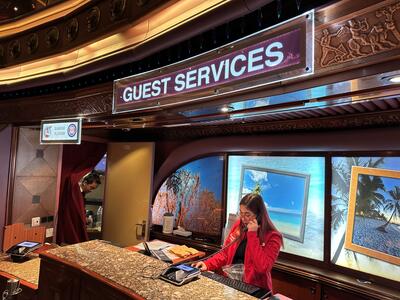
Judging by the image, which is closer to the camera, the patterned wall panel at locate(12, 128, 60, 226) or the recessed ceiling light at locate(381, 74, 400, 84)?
the recessed ceiling light at locate(381, 74, 400, 84)

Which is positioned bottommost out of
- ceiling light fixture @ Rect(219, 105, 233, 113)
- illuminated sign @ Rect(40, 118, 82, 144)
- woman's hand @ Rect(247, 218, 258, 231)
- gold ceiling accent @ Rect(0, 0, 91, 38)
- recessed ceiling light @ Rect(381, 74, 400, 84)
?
woman's hand @ Rect(247, 218, 258, 231)

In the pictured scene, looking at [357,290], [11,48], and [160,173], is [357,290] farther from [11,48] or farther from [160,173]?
[11,48]

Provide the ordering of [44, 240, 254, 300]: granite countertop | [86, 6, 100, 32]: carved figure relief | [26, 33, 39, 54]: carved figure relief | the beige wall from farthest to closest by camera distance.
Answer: the beige wall
[26, 33, 39, 54]: carved figure relief
[86, 6, 100, 32]: carved figure relief
[44, 240, 254, 300]: granite countertop

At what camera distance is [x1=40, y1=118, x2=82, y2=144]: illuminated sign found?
295 centimetres

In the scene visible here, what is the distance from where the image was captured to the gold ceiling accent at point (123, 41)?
1.77 m

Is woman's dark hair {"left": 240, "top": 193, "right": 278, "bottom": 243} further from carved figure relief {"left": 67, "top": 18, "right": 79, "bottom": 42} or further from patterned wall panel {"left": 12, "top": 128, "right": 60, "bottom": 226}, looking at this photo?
patterned wall panel {"left": 12, "top": 128, "right": 60, "bottom": 226}

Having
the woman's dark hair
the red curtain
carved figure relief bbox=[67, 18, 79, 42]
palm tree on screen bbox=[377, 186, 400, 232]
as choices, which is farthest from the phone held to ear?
the red curtain

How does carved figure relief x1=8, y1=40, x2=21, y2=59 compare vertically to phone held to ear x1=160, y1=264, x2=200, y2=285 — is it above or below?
above

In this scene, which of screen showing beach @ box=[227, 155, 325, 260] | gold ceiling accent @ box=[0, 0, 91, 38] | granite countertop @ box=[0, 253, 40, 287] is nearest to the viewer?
granite countertop @ box=[0, 253, 40, 287]

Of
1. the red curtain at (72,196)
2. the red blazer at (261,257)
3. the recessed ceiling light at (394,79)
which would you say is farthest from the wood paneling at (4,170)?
the recessed ceiling light at (394,79)

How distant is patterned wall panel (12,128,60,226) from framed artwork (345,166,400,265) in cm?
388

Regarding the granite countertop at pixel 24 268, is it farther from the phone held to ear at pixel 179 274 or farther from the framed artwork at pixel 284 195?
the framed artwork at pixel 284 195

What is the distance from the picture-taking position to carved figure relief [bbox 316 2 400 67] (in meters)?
1.09

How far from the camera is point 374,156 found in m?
2.69
